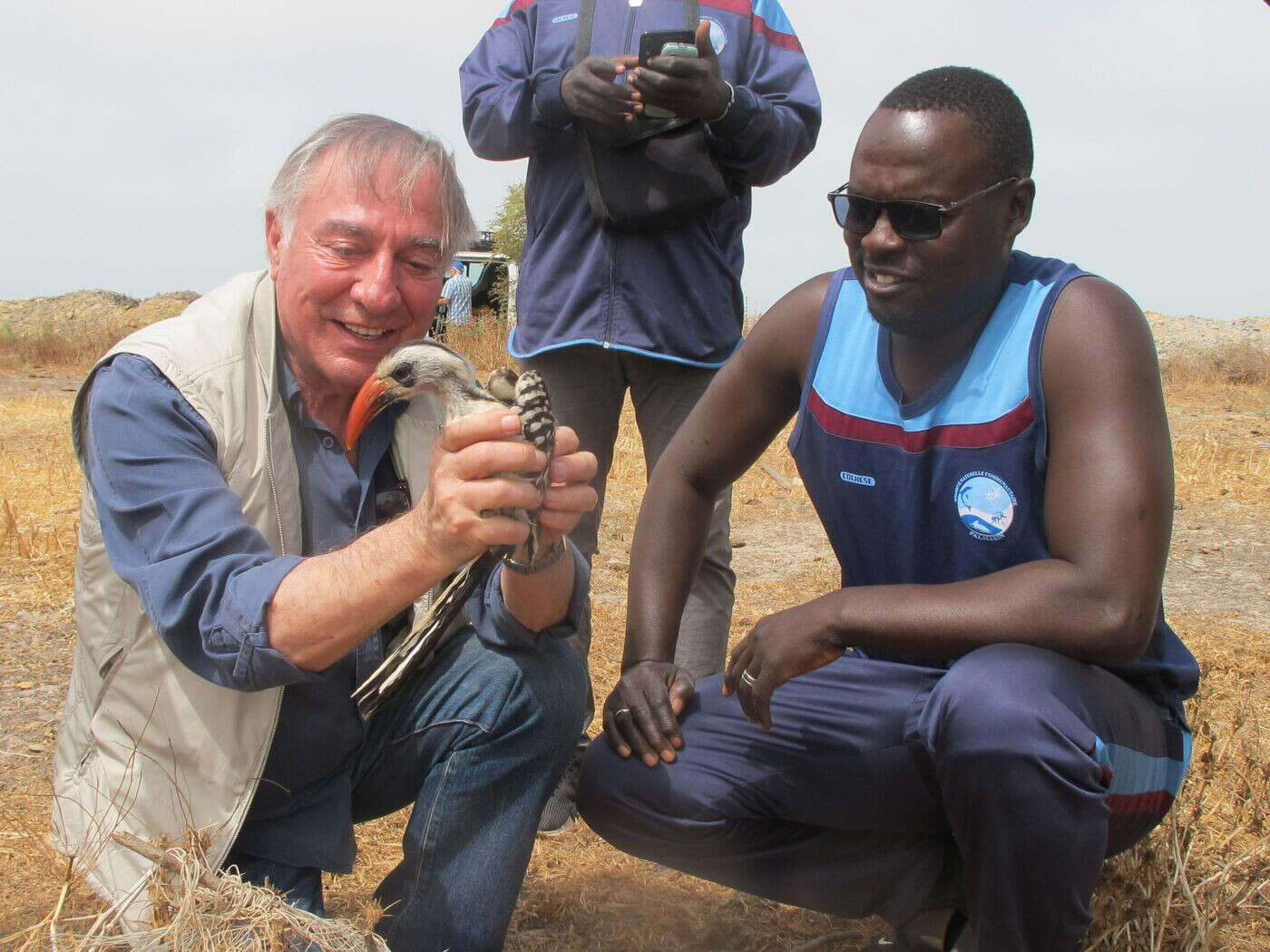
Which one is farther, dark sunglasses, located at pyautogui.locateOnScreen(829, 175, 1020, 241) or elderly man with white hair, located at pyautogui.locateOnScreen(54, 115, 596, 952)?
dark sunglasses, located at pyautogui.locateOnScreen(829, 175, 1020, 241)

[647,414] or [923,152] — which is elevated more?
[923,152]

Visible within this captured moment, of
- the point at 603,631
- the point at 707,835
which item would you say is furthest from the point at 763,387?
the point at 603,631

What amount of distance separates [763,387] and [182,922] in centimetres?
163

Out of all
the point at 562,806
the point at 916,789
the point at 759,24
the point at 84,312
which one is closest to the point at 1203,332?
the point at 759,24

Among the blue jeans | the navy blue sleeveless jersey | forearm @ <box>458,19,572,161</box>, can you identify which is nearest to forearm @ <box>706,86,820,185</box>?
forearm @ <box>458,19,572,161</box>

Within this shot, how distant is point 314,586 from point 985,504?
50.7 inches

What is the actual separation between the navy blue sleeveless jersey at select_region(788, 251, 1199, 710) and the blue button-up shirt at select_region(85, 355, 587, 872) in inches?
24.7

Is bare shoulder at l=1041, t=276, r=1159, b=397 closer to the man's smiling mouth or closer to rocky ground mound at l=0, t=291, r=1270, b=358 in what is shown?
the man's smiling mouth

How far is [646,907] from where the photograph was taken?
294 cm

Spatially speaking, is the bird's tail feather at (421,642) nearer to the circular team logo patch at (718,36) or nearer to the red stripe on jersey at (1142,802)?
the red stripe on jersey at (1142,802)

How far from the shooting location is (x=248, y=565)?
196cm

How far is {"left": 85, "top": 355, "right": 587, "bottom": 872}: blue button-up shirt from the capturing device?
1.94m

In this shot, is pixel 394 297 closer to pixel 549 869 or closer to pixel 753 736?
pixel 753 736

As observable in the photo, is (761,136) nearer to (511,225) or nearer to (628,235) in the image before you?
(628,235)
